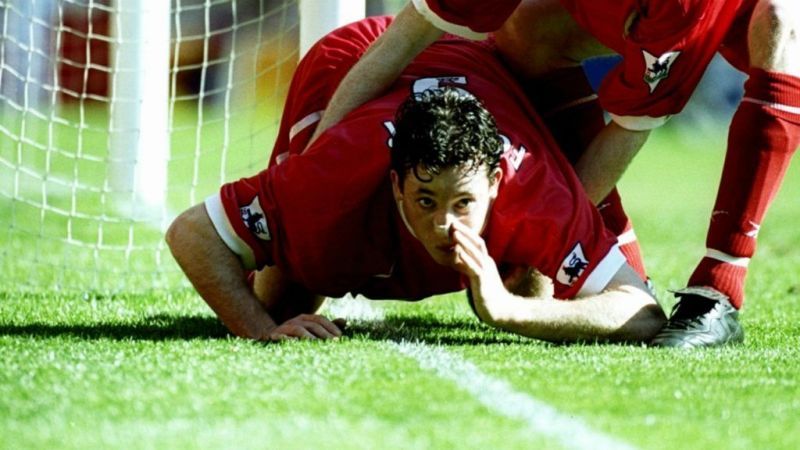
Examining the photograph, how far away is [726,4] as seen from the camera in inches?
179

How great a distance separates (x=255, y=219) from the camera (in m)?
4.28

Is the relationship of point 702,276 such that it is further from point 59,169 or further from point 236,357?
point 59,169

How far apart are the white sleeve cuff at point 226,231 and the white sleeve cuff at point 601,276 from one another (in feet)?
3.21

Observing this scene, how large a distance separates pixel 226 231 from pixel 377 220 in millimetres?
442

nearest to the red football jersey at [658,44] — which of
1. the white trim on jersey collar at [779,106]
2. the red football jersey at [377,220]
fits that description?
the white trim on jersey collar at [779,106]

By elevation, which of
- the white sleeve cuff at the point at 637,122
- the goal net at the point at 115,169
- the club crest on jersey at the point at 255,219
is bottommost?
the goal net at the point at 115,169

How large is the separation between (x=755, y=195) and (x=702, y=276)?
30cm

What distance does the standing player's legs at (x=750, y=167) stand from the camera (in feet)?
14.5

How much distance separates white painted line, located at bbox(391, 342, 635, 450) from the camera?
3.03 metres

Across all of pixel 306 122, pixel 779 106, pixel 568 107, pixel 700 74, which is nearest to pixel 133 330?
pixel 306 122

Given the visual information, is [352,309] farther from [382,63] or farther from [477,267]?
[477,267]

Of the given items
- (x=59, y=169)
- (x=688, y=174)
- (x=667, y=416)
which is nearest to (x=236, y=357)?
(x=667, y=416)

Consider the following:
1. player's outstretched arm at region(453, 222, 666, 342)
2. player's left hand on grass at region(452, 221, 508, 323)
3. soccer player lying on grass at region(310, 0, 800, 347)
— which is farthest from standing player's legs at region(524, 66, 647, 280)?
player's left hand on grass at region(452, 221, 508, 323)

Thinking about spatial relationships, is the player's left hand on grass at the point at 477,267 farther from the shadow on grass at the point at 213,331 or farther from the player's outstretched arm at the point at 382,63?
the player's outstretched arm at the point at 382,63
